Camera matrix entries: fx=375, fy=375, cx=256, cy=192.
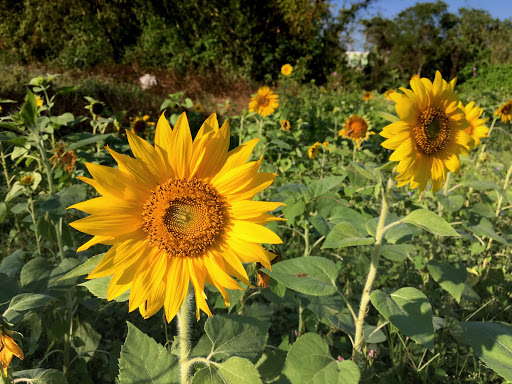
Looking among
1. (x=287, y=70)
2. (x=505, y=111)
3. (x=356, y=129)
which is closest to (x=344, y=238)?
(x=356, y=129)

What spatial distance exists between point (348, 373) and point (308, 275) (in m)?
0.34

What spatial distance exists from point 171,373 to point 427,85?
133 centimetres

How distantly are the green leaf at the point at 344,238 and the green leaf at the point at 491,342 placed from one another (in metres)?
0.45

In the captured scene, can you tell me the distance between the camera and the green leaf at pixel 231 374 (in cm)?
95

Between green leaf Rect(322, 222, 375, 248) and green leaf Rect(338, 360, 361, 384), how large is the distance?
39cm

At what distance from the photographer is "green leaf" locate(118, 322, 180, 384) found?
1.04 m

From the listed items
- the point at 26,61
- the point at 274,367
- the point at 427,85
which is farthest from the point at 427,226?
the point at 26,61

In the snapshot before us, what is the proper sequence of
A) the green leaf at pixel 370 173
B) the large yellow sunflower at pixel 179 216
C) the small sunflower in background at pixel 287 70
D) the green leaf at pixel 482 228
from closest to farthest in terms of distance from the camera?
the large yellow sunflower at pixel 179 216, the green leaf at pixel 370 173, the green leaf at pixel 482 228, the small sunflower in background at pixel 287 70

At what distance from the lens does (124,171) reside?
94 cm

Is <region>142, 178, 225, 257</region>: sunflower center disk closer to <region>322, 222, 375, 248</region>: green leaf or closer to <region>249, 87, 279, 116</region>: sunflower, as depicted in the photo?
<region>322, 222, 375, 248</region>: green leaf

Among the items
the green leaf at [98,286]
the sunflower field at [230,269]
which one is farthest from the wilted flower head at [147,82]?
the green leaf at [98,286]

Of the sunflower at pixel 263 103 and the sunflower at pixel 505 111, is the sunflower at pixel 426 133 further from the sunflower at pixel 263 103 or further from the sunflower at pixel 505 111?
the sunflower at pixel 263 103

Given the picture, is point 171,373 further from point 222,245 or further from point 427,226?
point 427,226

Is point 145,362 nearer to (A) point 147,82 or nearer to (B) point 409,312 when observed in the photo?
(B) point 409,312
